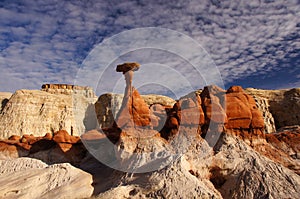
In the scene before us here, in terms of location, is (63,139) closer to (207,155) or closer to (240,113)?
(207,155)

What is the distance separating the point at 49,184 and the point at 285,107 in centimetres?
5588

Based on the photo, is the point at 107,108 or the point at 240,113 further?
the point at 107,108

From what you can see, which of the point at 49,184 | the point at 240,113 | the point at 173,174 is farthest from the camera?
the point at 240,113

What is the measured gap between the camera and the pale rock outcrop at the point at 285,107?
56.2m

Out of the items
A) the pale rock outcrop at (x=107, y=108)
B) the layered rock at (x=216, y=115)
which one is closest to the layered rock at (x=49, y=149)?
the layered rock at (x=216, y=115)

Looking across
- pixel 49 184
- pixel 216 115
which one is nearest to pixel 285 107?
pixel 216 115

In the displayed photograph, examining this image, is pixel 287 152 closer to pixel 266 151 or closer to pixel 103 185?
pixel 266 151

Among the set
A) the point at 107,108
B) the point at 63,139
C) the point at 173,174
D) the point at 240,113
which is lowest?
the point at 173,174

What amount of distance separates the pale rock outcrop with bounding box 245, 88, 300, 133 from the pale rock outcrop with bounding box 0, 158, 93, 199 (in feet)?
160

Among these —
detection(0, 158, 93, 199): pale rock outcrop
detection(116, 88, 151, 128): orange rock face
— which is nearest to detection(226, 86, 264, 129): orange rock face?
detection(116, 88, 151, 128): orange rock face

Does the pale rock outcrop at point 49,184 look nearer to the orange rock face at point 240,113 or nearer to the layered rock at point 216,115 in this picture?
the layered rock at point 216,115

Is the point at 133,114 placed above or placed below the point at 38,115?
below

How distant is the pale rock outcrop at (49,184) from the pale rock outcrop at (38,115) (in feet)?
104

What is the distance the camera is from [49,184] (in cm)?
1775
